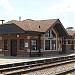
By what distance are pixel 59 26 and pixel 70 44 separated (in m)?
12.0

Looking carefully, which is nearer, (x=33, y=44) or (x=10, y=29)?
(x=10, y=29)

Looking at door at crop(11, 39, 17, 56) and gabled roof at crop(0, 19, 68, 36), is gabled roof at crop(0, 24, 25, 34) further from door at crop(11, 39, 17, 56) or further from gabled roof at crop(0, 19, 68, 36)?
door at crop(11, 39, 17, 56)

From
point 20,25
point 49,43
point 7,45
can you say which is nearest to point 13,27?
point 20,25

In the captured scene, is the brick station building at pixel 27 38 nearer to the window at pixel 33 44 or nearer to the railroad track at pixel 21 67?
the window at pixel 33 44

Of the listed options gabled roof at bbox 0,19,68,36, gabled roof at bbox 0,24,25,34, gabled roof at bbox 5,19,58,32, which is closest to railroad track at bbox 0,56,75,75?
gabled roof at bbox 0,24,25,34

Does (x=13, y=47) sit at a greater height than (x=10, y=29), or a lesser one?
→ lesser

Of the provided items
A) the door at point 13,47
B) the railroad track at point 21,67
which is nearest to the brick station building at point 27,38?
the door at point 13,47

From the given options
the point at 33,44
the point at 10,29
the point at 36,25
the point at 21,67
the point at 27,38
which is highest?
the point at 36,25

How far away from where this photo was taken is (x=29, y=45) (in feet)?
101

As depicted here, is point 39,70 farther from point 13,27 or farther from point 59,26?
point 59,26

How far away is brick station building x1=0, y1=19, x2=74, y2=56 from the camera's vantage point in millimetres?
30922

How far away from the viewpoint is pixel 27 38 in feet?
101

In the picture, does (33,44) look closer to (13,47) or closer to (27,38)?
(27,38)

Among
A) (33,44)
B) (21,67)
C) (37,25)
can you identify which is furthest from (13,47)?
(21,67)
